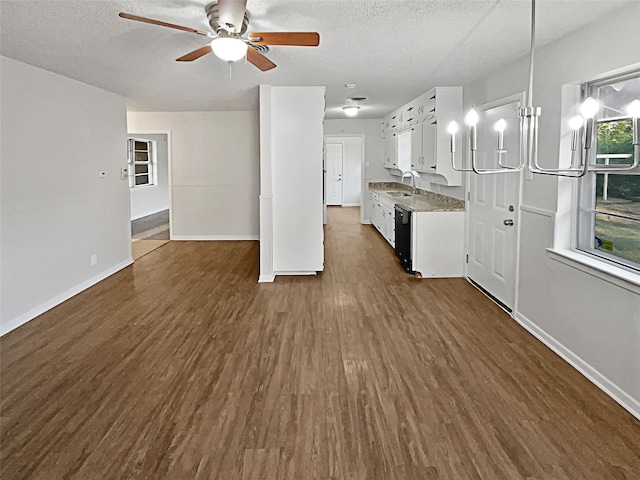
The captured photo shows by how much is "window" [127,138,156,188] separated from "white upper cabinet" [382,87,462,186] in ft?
21.5

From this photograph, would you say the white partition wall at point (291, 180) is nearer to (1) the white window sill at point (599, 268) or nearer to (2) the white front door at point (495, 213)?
(2) the white front door at point (495, 213)

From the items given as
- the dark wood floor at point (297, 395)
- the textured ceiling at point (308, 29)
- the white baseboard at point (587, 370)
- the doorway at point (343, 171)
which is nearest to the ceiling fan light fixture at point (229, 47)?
the textured ceiling at point (308, 29)

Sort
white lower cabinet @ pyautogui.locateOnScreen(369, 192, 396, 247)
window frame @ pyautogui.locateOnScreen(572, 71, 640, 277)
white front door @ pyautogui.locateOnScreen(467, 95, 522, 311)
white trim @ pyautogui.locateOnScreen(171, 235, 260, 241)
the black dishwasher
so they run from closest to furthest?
1. window frame @ pyautogui.locateOnScreen(572, 71, 640, 277)
2. white front door @ pyautogui.locateOnScreen(467, 95, 522, 311)
3. the black dishwasher
4. white lower cabinet @ pyautogui.locateOnScreen(369, 192, 396, 247)
5. white trim @ pyautogui.locateOnScreen(171, 235, 260, 241)

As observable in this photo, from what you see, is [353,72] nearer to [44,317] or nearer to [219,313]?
[219,313]

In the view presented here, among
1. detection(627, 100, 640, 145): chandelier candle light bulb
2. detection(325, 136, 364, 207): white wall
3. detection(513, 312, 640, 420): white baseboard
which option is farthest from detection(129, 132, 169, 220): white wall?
detection(627, 100, 640, 145): chandelier candle light bulb

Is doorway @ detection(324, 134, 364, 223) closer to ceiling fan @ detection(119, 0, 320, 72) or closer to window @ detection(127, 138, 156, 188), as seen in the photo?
window @ detection(127, 138, 156, 188)

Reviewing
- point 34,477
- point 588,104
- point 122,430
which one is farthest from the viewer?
point 122,430

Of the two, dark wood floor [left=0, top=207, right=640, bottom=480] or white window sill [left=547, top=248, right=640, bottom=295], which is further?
white window sill [left=547, top=248, right=640, bottom=295]

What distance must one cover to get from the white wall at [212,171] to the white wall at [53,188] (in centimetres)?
231

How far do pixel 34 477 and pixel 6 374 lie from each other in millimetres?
1372

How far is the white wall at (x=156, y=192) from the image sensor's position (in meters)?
11.6

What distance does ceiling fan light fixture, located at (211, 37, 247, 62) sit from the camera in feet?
8.87

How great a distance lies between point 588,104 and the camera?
210 centimetres

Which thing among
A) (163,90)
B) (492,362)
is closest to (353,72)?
(163,90)
